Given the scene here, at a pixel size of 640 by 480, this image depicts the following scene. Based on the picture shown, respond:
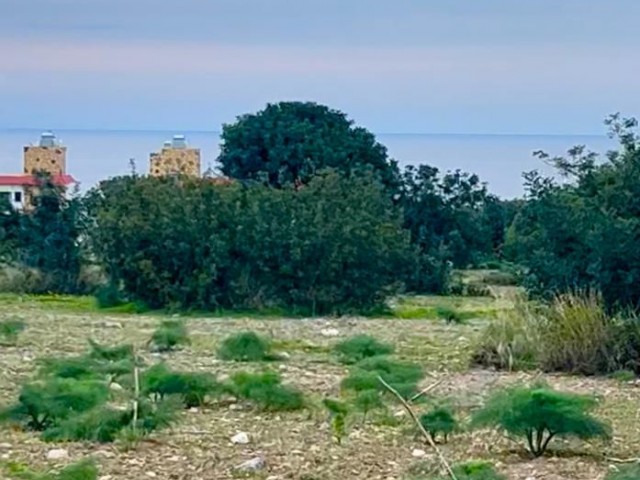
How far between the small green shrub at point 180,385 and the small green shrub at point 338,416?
766mm

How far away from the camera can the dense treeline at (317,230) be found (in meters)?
12.1

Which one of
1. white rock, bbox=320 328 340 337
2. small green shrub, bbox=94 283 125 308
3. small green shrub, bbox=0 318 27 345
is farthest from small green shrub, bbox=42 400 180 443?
small green shrub, bbox=94 283 125 308

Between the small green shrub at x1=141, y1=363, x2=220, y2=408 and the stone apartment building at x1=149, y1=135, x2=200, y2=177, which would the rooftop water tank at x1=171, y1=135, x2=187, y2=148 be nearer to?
the stone apartment building at x1=149, y1=135, x2=200, y2=177

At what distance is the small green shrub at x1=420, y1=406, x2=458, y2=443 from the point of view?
23.8 ft

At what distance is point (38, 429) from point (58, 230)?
14.2 m

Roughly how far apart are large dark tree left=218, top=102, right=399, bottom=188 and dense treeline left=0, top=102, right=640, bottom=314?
42mm

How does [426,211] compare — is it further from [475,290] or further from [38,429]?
[38,429]

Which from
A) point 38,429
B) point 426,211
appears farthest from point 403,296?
point 38,429

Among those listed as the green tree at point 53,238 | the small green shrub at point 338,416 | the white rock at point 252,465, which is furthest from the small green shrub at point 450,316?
the white rock at point 252,465

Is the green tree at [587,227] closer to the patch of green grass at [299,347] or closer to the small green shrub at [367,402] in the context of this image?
the patch of green grass at [299,347]

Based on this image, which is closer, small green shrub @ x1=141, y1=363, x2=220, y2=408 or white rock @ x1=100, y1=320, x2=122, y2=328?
small green shrub @ x1=141, y1=363, x2=220, y2=408

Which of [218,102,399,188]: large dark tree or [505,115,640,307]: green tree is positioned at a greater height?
[218,102,399,188]: large dark tree

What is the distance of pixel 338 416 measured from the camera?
25.2 feet

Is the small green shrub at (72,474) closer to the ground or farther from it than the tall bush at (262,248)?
closer to the ground
